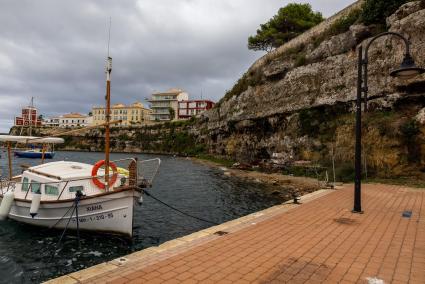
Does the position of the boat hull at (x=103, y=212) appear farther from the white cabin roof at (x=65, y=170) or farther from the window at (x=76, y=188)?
the white cabin roof at (x=65, y=170)

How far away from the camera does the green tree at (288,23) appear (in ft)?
191

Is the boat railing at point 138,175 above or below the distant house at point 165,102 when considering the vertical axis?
below

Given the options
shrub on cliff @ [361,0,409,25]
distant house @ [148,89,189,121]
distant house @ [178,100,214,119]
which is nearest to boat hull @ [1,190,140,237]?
shrub on cliff @ [361,0,409,25]

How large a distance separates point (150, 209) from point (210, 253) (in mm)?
11346

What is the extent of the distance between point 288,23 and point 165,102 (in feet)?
250

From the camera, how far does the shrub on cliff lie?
91.9 ft

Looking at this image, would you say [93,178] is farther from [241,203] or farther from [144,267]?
[241,203]

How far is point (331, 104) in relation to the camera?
31.0 meters

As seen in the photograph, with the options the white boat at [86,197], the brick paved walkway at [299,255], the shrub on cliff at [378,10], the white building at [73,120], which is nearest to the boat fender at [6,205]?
the white boat at [86,197]

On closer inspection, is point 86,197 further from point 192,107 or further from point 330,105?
point 192,107

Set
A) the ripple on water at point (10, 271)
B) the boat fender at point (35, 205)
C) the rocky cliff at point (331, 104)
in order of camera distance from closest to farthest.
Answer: the ripple on water at point (10, 271), the boat fender at point (35, 205), the rocky cliff at point (331, 104)

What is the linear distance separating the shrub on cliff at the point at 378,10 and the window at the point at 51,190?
31328 mm

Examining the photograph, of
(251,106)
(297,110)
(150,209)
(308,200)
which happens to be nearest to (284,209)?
(308,200)

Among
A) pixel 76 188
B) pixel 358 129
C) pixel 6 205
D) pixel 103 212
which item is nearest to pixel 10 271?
pixel 103 212
